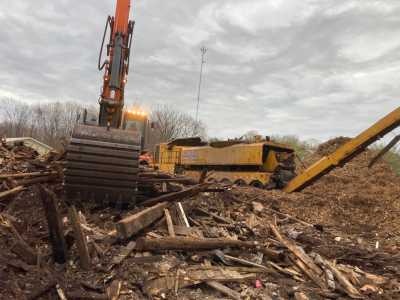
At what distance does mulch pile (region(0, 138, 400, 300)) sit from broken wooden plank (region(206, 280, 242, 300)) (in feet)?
0.04

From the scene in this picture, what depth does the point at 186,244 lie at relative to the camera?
532cm

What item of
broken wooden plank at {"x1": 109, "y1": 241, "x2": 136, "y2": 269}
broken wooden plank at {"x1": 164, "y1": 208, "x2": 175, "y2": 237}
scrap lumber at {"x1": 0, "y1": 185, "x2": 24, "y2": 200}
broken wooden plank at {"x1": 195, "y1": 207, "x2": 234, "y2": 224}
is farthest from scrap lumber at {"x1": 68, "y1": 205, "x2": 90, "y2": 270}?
broken wooden plank at {"x1": 195, "y1": 207, "x2": 234, "y2": 224}

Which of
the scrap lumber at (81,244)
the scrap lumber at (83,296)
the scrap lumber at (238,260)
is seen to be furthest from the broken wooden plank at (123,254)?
the scrap lumber at (238,260)

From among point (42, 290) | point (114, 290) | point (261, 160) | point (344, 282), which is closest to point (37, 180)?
point (42, 290)

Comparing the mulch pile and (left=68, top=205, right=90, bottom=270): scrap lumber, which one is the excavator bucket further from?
(left=68, top=205, right=90, bottom=270): scrap lumber

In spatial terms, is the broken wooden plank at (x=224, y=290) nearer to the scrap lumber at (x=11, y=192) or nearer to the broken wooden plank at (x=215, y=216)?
the broken wooden plank at (x=215, y=216)

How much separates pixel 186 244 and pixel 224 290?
968mm

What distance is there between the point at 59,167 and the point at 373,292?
19.0ft

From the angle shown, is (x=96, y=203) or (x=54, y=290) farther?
(x=96, y=203)

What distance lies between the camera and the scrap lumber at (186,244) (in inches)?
198

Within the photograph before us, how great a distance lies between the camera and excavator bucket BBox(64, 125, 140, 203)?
5945mm

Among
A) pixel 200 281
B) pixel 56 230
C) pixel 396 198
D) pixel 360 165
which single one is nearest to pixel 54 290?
pixel 56 230

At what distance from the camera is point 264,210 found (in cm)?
858

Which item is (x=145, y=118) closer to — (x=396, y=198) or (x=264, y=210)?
(x=264, y=210)
